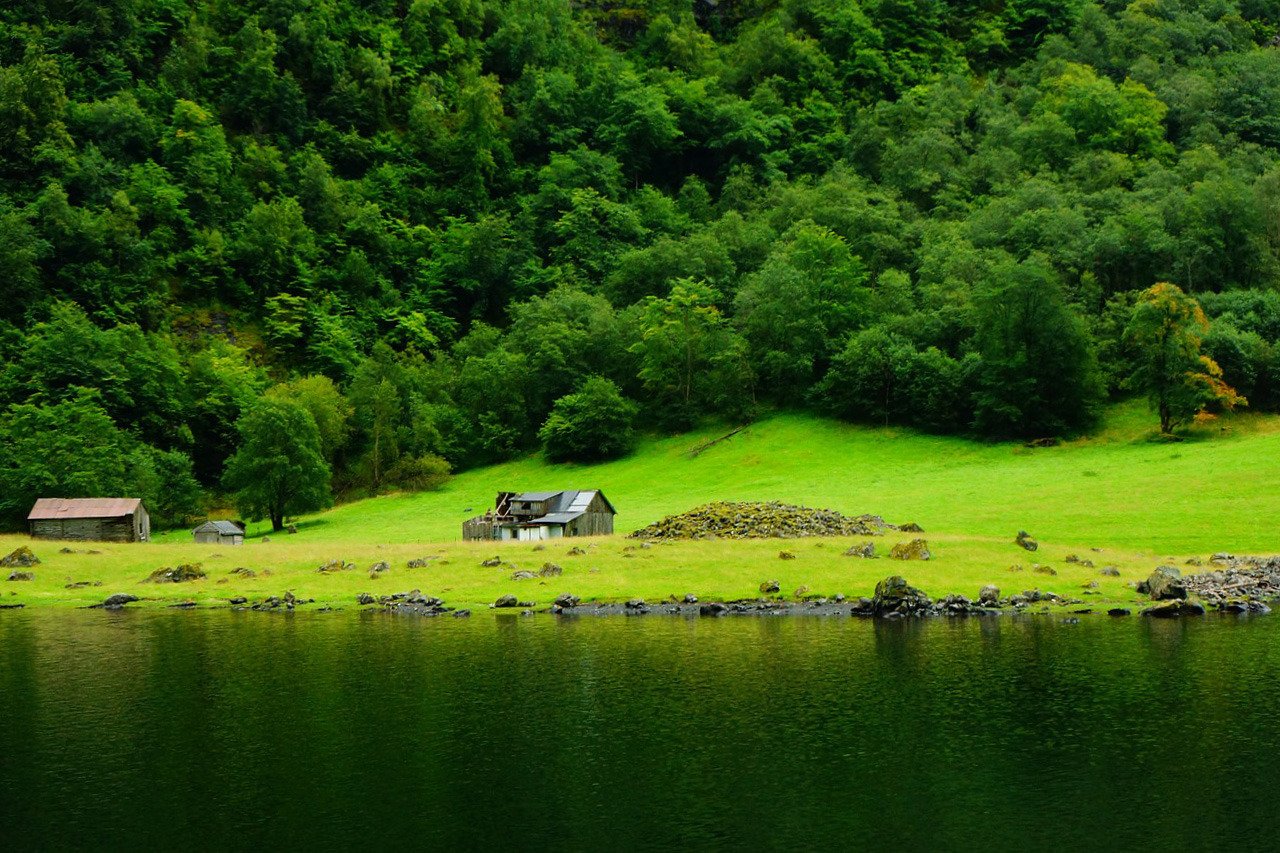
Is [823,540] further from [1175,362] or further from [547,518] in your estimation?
[1175,362]

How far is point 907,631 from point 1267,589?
23.1 meters

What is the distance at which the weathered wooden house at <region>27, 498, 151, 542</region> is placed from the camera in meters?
98.9

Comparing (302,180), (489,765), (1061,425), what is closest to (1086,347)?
(1061,425)

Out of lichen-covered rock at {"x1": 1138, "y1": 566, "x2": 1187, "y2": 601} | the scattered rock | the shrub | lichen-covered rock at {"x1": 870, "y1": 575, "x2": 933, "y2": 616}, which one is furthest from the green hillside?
lichen-covered rock at {"x1": 870, "y1": 575, "x2": 933, "y2": 616}

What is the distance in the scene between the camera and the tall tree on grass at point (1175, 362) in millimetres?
104250

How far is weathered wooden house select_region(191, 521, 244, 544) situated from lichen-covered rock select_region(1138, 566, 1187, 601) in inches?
3016

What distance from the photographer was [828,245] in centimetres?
13888

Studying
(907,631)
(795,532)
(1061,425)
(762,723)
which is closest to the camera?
(762,723)

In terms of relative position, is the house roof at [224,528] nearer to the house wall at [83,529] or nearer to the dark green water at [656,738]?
the house wall at [83,529]

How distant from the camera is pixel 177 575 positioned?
7581cm

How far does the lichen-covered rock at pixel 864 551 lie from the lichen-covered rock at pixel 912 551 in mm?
1299

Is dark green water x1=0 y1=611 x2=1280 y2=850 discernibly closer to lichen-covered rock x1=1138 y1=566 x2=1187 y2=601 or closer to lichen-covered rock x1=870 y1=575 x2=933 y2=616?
lichen-covered rock x1=870 y1=575 x2=933 y2=616

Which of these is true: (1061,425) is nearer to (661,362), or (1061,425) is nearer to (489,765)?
(661,362)

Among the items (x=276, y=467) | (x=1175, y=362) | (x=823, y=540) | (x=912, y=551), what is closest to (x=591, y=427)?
(x=276, y=467)
